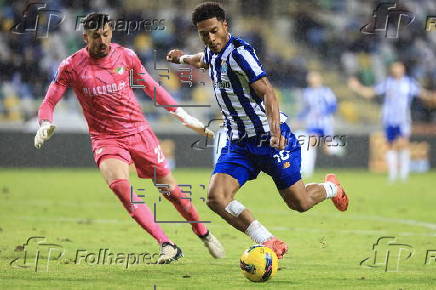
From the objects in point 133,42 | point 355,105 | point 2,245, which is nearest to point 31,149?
point 133,42

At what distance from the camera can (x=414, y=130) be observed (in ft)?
83.2

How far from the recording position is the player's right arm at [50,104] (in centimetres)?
843

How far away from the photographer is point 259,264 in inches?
291

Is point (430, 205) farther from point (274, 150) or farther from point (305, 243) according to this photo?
point (274, 150)

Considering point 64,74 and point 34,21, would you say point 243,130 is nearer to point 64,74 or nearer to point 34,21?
point 64,74

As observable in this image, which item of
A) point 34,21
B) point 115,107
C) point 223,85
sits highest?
point 223,85

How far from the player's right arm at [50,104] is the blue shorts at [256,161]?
1.55 metres

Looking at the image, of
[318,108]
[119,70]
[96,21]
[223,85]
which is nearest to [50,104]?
[119,70]

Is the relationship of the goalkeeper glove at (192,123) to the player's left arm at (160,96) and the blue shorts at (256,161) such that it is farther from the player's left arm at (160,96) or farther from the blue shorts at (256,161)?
the blue shorts at (256,161)

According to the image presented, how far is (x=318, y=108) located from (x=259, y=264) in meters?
15.2

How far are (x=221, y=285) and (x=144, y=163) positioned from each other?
2.05m

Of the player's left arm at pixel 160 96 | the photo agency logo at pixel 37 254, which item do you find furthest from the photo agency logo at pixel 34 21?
the player's left arm at pixel 160 96

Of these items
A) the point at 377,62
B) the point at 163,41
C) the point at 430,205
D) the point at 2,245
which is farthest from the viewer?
the point at 377,62

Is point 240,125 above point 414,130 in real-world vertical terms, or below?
above
